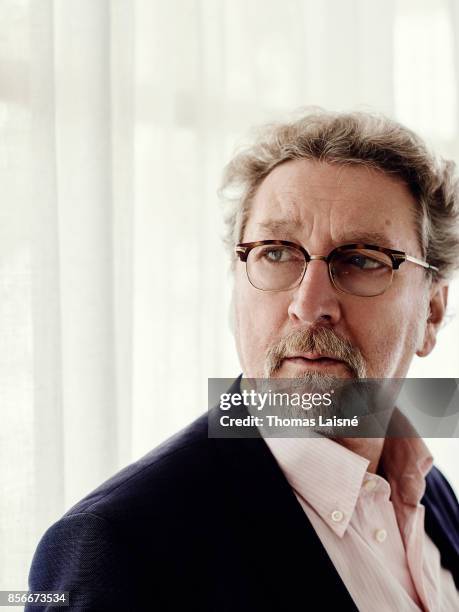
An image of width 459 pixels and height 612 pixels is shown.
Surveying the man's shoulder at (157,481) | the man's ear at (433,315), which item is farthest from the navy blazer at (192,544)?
the man's ear at (433,315)

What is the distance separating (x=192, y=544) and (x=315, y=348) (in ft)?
1.16

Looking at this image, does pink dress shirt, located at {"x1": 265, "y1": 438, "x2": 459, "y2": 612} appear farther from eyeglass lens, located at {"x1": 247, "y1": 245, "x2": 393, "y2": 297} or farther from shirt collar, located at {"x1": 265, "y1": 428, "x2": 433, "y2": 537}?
eyeglass lens, located at {"x1": 247, "y1": 245, "x2": 393, "y2": 297}

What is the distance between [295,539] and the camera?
2.91 ft

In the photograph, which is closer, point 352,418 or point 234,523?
point 234,523

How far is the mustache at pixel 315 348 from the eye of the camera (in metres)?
1.00

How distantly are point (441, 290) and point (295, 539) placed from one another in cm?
65

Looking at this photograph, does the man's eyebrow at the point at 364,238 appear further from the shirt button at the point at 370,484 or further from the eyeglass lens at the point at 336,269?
the shirt button at the point at 370,484

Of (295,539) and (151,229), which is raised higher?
(151,229)

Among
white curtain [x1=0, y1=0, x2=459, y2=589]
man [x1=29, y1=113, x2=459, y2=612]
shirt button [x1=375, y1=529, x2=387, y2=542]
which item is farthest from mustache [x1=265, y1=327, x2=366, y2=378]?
white curtain [x1=0, y1=0, x2=459, y2=589]

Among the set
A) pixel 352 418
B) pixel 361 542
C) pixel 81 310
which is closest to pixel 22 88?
pixel 81 310

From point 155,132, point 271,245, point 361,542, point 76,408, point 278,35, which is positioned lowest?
point 361,542

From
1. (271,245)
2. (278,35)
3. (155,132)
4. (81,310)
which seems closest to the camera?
(271,245)

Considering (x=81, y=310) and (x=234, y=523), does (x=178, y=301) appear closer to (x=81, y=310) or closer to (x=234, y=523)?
(x=81, y=310)

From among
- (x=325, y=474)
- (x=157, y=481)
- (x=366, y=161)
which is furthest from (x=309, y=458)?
(x=366, y=161)
